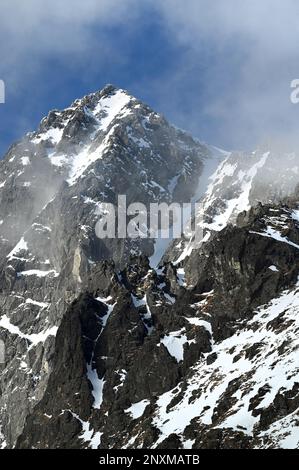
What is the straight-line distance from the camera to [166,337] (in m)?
180

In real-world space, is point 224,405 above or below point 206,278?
below

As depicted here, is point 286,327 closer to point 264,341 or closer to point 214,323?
point 264,341

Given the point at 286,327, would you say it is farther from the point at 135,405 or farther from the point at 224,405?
the point at 135,405

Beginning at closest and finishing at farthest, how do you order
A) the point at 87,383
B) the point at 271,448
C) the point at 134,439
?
the point at 271,448 → the point at 134,439 → the point at 87,383

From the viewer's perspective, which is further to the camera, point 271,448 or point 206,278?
point 206,278

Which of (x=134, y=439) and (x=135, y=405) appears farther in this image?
(x=135, y=405)

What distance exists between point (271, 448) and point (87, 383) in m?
71.6

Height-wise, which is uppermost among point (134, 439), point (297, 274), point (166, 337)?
point (297, 274)

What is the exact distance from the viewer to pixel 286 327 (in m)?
150

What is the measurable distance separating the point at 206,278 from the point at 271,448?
80.3m
